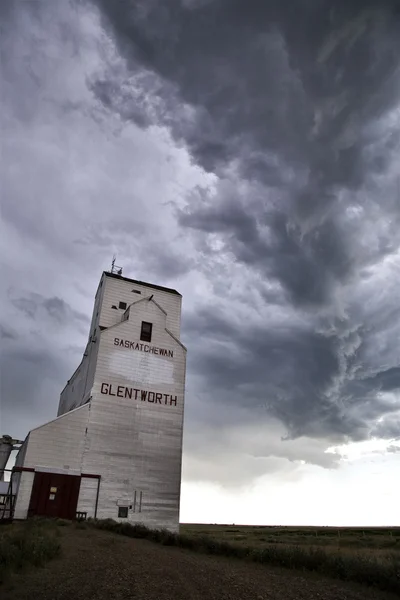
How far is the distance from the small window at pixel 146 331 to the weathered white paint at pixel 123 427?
49cm

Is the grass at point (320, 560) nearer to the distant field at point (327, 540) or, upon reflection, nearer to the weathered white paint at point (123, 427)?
the distant field at point (327, 540)

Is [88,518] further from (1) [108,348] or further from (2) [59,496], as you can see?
(1) [108,348]

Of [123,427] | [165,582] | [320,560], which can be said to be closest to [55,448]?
[123,427]

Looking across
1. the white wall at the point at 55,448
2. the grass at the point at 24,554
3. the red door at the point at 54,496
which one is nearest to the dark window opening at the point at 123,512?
the red door at the point at 54,496

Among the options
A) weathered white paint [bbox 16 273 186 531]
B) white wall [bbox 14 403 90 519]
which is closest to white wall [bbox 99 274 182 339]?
Result: weathered white paint [bbox 16 273 186 531]

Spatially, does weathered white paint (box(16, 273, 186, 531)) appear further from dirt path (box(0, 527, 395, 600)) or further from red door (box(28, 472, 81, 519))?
dirt path (box(0, 527, 395, 600))

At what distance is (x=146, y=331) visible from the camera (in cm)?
4094

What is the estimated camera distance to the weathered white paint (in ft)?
108

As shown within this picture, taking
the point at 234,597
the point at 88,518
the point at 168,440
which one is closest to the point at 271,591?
the point at 234,597

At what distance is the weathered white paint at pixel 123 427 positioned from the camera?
3291cm

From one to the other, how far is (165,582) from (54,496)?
23597 mm

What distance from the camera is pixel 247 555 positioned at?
15.8 m

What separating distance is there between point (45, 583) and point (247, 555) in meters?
7.96

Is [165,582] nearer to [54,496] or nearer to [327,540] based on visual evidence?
[54,496]
